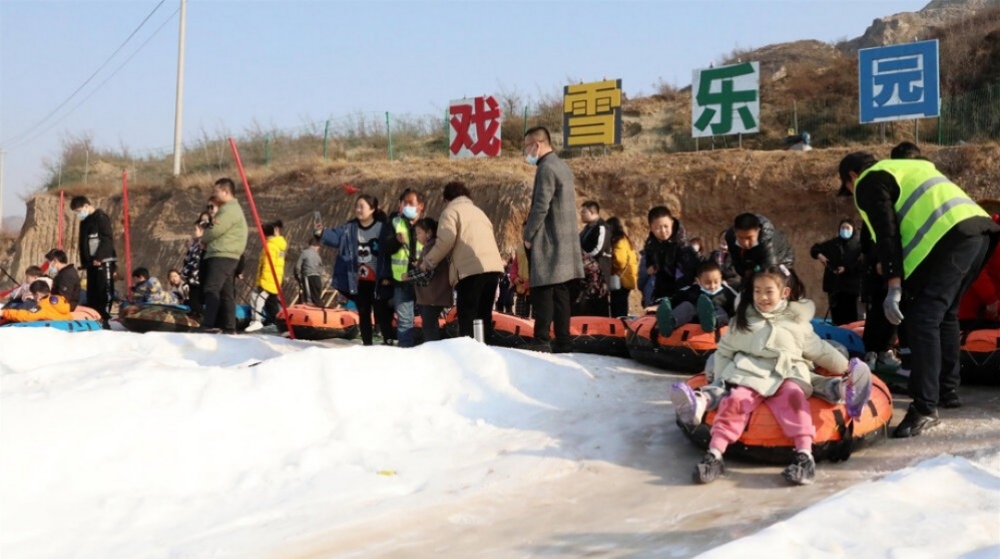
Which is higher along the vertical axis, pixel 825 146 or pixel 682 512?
pixel 825 146

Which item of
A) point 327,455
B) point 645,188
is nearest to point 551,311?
point 327,455

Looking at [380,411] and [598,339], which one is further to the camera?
[598,339]

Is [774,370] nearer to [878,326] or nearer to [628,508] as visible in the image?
[628,508]

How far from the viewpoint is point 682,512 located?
16.1 ft

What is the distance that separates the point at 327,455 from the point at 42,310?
885 centimetres

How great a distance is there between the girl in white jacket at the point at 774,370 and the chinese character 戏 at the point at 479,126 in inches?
700

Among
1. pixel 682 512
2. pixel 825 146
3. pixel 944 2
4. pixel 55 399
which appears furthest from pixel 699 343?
pixel 944 2

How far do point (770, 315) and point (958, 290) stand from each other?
1.26 metres

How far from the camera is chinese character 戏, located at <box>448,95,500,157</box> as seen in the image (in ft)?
77.4

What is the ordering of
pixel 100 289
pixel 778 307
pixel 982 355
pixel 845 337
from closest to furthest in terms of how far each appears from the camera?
pixel 778 307 < pixel 982 355 < pixel 845 337 < pixel 100 289

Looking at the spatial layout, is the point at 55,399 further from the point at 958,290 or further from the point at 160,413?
the point at 958,290

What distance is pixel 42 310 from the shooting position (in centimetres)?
1318

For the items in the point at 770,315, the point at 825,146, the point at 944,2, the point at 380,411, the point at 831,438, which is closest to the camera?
the point at 831,438

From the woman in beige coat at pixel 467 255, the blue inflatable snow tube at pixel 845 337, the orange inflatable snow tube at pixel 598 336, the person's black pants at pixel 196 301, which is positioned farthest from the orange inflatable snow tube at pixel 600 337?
the person's black pants at pixel 196 301
